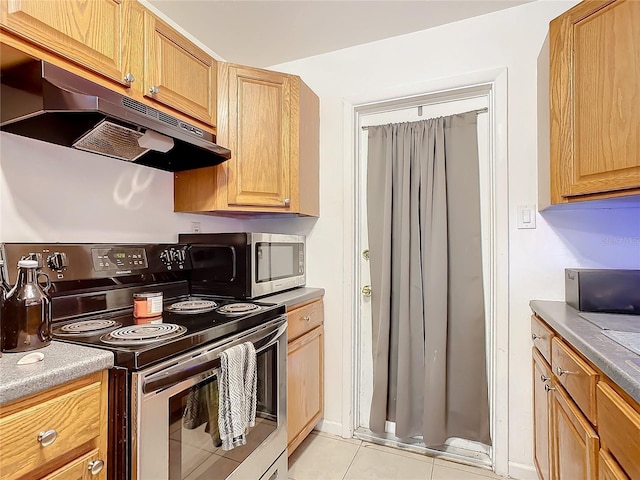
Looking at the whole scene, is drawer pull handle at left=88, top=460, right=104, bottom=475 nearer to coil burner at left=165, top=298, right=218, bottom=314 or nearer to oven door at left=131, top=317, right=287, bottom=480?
oven door at left=131, top=317, right=287, bottom=480

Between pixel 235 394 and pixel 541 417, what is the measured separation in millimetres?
1315

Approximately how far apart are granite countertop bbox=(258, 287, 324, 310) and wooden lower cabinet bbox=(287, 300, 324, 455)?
43 millimetres

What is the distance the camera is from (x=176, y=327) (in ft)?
3.79

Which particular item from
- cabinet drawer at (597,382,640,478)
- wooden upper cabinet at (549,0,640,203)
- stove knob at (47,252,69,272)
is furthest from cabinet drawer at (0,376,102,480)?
wooden upper cabinet at (549,0,640,203)

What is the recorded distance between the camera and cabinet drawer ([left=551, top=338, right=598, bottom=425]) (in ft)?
3.02

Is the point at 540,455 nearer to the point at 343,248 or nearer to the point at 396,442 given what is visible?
the point at 396,442

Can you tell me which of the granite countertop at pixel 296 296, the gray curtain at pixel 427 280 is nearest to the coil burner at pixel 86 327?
the granite countertop at pixel 296 296

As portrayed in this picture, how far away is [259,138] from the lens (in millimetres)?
1840

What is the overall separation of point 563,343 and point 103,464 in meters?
1.46

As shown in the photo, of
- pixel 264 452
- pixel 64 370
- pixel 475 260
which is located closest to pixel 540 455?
pixel 475 260

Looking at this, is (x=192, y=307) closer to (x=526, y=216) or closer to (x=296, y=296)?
(x=296, y=296)

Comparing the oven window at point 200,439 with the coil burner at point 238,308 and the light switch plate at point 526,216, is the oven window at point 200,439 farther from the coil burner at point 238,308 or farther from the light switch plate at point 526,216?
the light switch plate at point 526,216

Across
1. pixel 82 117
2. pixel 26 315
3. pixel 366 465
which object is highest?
pixel 82 117

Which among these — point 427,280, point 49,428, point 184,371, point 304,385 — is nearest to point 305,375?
point 304,385
